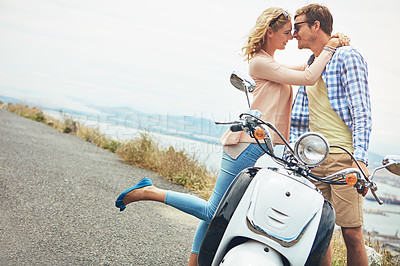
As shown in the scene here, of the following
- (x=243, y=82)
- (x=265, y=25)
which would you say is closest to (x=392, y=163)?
(x=243, y=82)

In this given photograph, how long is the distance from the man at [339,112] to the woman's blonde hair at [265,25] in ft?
0.80

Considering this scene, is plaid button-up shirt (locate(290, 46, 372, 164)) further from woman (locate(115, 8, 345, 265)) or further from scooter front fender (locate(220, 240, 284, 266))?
scooter front fender (locate(220, 240, 284, 266))

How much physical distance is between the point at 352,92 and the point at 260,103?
594 mm

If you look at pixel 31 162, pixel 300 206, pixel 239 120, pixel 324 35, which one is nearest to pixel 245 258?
pixel 300 206

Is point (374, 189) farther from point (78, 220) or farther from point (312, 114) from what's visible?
point (78, 220)

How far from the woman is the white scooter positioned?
51 cm

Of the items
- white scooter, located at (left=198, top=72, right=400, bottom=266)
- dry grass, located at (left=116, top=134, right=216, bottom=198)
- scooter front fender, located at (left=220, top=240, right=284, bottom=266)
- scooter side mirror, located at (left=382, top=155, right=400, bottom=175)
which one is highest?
scooter side mirror, located at (left=382, top=155, right=400, bottom=175)

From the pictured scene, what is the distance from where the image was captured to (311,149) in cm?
186

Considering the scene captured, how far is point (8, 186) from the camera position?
530cm

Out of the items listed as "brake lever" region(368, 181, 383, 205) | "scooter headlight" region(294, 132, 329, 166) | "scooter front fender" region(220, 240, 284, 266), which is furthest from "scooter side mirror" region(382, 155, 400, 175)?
"scooter front fender" region(220, 240, 284, 266)

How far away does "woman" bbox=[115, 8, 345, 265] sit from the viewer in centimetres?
253

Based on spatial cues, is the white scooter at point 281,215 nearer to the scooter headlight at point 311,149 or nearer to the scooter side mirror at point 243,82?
the scooter headlight at point 311,149

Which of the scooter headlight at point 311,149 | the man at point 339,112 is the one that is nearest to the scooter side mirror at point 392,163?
the man at point 339,112

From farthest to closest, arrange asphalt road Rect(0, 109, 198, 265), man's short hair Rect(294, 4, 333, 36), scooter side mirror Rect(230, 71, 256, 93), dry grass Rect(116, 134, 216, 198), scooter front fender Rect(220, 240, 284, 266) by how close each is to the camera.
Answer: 1. dry grass Rect(116, 134, 216, 198)
2. asphalt road Rect(0, 109, 198, 265)
3. man's short hair Rect(294, 4, 333, 36)
4. scooter side mirror Rect(230, 71, 256, 93)
5. scooter front fender Rect(220, 240, 284, 266)
